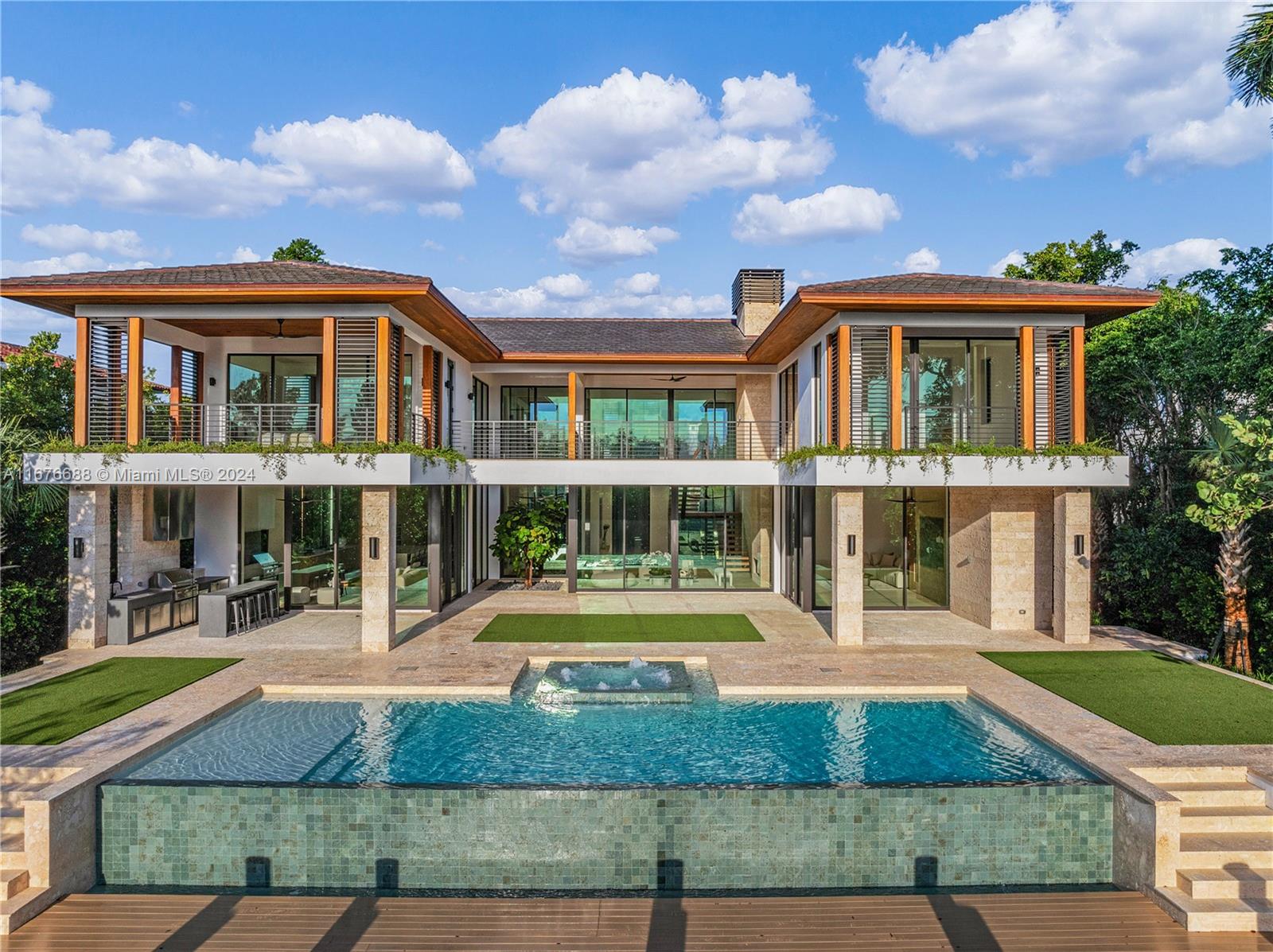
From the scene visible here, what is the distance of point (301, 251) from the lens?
27.5m

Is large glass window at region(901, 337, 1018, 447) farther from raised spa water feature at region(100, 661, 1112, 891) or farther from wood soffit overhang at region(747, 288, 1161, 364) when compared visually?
raised spa water feature at region(100, 661, 1112, 891)

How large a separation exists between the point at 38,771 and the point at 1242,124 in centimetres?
2176

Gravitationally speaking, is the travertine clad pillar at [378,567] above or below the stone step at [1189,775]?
above

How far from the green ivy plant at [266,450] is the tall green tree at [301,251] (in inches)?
640

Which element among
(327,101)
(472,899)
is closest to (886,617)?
(472,899)

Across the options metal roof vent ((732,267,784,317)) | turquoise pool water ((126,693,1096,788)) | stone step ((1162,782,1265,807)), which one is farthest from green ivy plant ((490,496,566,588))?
stone step ((1162,782,1265,807))

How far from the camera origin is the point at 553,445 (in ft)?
62.0

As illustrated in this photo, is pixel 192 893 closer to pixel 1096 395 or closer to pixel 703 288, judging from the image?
pixel 1096 395

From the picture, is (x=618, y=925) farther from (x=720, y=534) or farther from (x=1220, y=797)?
(x=720, y=534)

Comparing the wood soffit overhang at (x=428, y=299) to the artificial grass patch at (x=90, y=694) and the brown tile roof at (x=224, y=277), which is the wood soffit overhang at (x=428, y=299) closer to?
the brown tile roof at (x=224, y=277)

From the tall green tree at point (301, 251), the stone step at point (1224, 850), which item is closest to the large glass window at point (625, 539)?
the stone step at point (1224, 850)

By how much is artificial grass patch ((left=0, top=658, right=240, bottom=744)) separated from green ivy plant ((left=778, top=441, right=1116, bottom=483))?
1106 cm

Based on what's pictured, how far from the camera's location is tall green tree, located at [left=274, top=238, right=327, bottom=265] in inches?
1069

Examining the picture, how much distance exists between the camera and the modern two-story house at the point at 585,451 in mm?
12852
